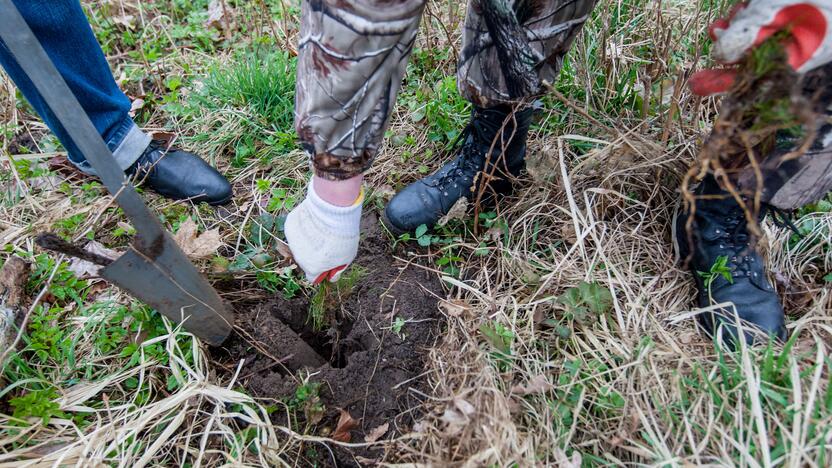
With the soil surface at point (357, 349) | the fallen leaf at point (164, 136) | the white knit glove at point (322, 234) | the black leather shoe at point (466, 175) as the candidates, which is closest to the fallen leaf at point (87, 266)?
the soil surface at point (357, 349)

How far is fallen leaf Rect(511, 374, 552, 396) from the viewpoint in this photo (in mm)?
1364

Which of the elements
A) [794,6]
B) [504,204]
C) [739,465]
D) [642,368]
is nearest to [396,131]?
[504,204]

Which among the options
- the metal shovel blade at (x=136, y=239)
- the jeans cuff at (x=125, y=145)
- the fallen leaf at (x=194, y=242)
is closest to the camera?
the metal shovel blade at (x=136, y=239)

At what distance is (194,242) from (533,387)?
4.08 feet

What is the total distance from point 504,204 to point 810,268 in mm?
1090

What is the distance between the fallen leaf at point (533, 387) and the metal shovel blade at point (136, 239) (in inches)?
35.2

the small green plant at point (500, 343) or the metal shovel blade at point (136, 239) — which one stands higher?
the metal shovel blade at point (136, 239)

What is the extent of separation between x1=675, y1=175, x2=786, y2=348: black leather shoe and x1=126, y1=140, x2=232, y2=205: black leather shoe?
5.86 feet

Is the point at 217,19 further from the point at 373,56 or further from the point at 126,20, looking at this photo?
the point at 373,56

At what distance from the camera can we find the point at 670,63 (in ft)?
7.80

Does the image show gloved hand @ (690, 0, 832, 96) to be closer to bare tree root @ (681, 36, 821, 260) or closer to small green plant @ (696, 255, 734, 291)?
bare tree root @ (681, 36, 821, 260)

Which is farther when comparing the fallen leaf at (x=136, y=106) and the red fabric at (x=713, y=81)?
the fallen leaf at (x=136, y=106)

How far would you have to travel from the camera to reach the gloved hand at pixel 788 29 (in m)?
0.93

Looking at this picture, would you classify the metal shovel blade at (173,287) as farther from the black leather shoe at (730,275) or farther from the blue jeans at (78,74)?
the black leather shoe at (730,275)
